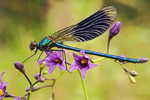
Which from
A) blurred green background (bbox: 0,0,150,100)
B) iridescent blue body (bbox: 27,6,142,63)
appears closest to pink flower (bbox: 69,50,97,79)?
iridescent blue body (bbox: 27,6,142,63)

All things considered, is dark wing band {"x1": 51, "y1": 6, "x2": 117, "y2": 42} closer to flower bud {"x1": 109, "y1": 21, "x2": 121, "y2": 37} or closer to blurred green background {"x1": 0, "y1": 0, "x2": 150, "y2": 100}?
flower bud {"x1": 109, "y1": 21, "x2": 121, "y2": 37}

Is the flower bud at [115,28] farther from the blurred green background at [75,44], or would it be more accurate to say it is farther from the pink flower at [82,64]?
the blurred green background at [75,44]

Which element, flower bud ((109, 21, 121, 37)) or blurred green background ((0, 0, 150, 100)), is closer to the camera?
flower bud ((109, 21, 121, 37))

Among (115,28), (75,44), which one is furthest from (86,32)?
(75,44)

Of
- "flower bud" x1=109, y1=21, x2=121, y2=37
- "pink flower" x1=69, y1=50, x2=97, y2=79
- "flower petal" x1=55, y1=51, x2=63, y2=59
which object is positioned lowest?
"pink flower" x1=69, y1=50, x2=97, y2=79

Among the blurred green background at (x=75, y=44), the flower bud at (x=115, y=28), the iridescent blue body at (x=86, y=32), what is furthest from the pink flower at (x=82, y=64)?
the blurred green background at (x=75, y=44)

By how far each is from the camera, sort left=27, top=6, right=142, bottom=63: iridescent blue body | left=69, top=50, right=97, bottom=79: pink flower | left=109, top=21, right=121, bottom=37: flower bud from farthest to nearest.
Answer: left=109, top=21, right=121, bottom=37: flower bud
left=27, top=6, right=142, bottom=63: iridescent blue body
left=69, top=50, right=97, bottom=79: pink flower

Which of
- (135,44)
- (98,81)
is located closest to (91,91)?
(98,81)
